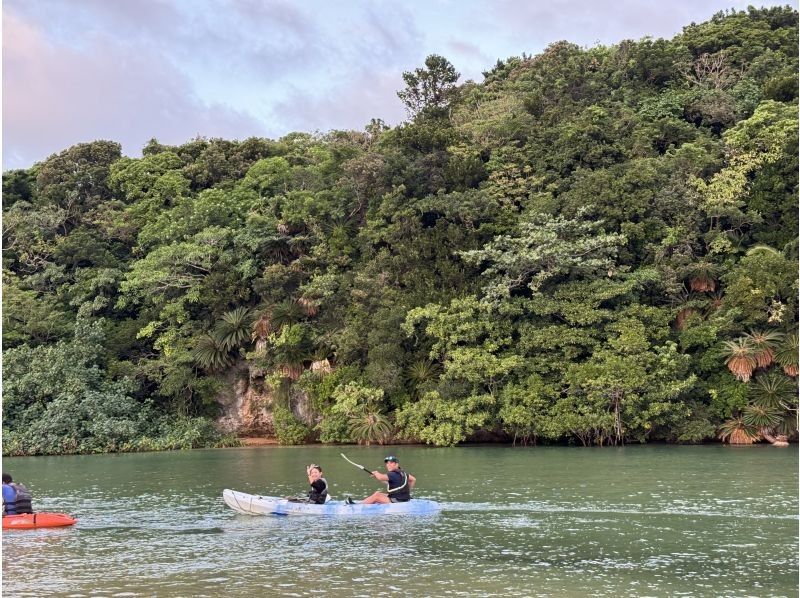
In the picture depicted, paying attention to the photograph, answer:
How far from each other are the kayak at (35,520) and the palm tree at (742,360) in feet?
70.5

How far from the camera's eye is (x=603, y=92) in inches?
1626

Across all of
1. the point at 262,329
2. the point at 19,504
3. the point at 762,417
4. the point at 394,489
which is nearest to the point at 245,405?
the point at 262,329

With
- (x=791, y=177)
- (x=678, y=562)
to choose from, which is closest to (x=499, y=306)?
(x=791, y=177)

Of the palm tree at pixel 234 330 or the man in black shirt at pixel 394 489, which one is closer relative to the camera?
the man in black shirt at pixel 394 489

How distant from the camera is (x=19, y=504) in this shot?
16516 millimetres

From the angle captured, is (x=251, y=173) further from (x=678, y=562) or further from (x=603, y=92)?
(x=678, y=562)

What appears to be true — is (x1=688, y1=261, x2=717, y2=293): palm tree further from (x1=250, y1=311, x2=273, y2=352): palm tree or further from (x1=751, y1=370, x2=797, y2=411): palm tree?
(x1=250, y1=311, x2=273, y2=352): palm tree

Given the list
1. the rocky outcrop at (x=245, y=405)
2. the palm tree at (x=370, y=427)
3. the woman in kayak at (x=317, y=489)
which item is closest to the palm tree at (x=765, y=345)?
the palm tree at (x=370, y=427)

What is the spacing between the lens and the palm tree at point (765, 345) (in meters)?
29.2

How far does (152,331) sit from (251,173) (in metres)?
9.17

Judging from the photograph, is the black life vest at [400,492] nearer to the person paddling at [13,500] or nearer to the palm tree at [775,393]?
the person paddling at [13,500]

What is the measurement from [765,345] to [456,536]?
18545 mm

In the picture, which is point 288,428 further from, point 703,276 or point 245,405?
point 703,276

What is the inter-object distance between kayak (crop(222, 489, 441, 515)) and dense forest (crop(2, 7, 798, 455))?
13.2 meters
